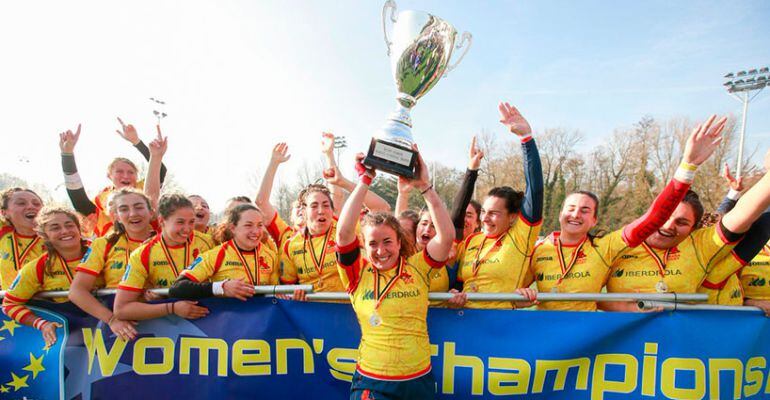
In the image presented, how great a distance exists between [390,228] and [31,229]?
4067 mm

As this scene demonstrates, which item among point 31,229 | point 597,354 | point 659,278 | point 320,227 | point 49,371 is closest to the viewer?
point 597,354

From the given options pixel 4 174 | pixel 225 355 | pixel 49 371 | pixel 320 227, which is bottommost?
pixel 49 371

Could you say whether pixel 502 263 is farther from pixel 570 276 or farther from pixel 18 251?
pixel 18 251

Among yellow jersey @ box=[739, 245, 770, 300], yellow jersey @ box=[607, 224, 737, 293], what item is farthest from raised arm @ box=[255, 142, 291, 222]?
yellow jersey @ box=[739, 245, 770, 300]

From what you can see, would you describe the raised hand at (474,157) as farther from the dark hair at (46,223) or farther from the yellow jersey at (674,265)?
the dark hair at (46,223)

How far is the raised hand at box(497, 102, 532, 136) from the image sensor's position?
11.1 ft

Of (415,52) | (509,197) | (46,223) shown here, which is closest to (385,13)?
(415,52)

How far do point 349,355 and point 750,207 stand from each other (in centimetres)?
298

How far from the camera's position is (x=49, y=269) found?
144 inches

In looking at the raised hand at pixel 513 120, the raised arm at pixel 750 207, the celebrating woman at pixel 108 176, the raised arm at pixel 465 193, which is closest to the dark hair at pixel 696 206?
the raised arm at pixel 750 207

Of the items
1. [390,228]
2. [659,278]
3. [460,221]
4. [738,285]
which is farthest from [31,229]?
[738,285]

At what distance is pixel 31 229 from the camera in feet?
14.4

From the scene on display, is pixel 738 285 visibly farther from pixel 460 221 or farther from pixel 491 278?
pixel 460 221

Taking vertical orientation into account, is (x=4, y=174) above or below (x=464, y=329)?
above
